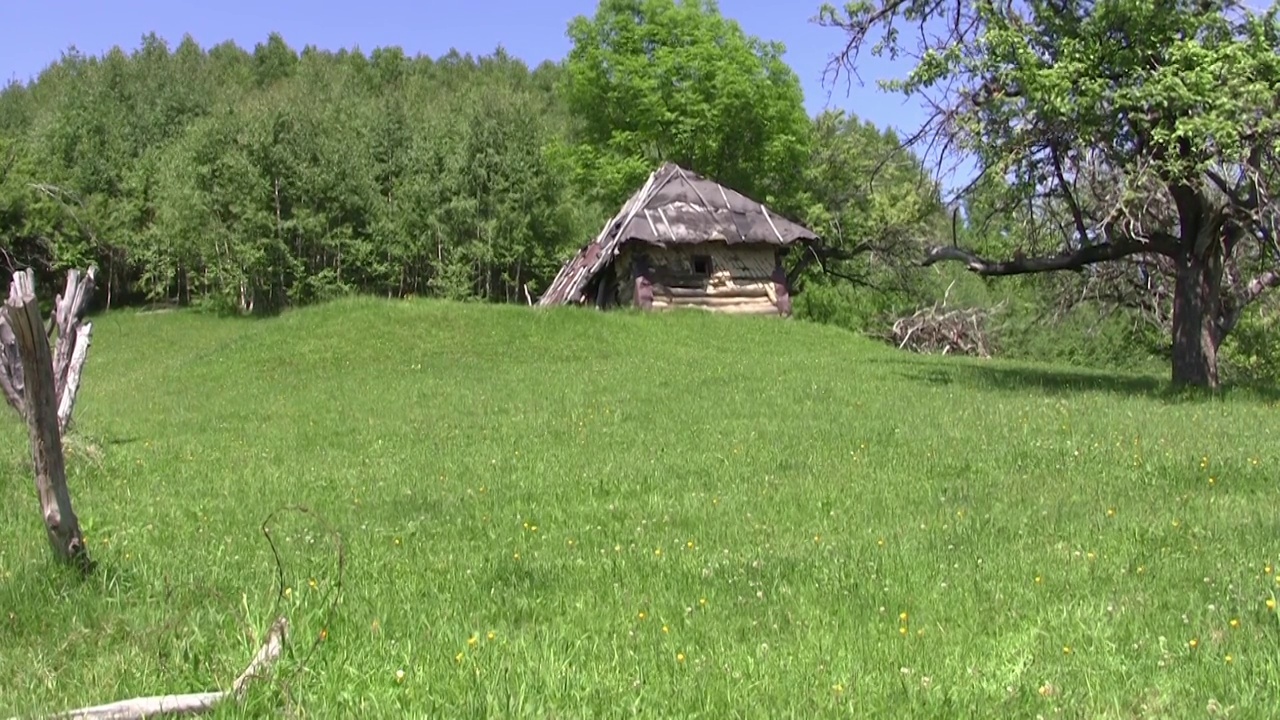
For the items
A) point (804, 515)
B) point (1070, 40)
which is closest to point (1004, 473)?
point (804, 515)

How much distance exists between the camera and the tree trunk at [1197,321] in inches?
658

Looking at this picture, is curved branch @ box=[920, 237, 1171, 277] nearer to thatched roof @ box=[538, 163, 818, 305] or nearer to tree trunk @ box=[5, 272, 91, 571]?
tree trunk @ box=[5, 272, 91, 571]

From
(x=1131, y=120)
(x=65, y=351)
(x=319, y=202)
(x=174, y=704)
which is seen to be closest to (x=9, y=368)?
(x=65, y=351)

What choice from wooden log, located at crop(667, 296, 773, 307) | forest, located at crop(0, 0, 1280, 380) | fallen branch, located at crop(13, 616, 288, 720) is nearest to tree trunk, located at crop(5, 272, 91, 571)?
fallen branch, located at crop(13, 616, 288, 720)

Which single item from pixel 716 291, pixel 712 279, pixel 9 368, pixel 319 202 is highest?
pixel 319 202

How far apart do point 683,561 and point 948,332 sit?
32411 millimetres

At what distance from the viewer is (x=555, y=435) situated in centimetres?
1305

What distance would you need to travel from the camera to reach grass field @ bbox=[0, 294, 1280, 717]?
4469mm

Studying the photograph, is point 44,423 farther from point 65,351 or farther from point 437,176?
point 437,176

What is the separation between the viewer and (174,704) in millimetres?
4082

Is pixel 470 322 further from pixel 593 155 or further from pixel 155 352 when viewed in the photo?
pixel 593 155

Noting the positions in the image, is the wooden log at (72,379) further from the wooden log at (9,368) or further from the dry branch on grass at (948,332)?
the dry branch on grass at (948,332)

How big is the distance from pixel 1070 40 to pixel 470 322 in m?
17.3

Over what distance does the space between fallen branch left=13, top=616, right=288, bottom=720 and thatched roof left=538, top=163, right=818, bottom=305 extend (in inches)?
1055
